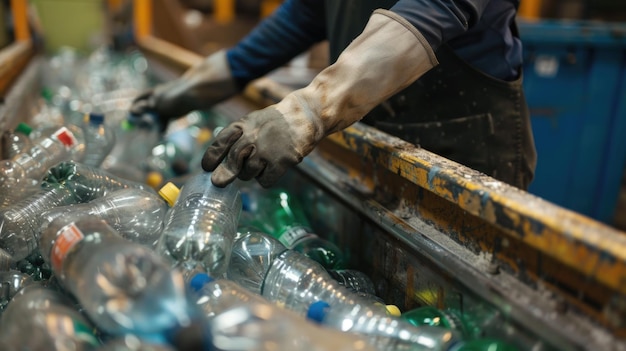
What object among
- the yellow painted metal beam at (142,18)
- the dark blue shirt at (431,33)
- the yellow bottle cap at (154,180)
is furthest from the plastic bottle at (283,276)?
the yellow painted metal beam at (142,18)

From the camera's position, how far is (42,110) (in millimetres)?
3521

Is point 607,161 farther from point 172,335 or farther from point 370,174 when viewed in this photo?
point 172,335

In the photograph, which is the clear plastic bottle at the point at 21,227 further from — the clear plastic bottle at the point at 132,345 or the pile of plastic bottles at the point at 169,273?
the clear plastic bottle at the point at 132,345

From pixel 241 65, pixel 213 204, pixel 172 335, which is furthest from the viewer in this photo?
pixel 241 65

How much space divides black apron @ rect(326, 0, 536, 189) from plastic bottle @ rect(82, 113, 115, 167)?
1276 mm

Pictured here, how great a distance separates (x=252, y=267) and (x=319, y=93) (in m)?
0.59

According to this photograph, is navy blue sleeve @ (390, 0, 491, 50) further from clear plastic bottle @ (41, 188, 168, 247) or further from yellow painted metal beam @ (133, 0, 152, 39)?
yellow painted metal beam @ (133, 0, 152, 39)

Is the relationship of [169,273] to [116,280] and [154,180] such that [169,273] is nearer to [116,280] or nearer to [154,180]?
[116,280]

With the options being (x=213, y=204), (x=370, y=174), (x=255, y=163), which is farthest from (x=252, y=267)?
(x=370, y=174)

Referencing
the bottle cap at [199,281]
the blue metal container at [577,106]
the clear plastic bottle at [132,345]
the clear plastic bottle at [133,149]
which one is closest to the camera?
the clear plastic bottle at [132,345]

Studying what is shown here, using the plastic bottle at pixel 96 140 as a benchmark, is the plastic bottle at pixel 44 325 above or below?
above

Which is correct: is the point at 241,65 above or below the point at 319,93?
below

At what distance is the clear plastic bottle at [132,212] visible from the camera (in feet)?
5.57

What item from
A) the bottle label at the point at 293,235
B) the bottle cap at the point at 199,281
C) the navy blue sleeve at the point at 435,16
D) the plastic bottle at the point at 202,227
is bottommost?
the bottle label at the point at 293,235
